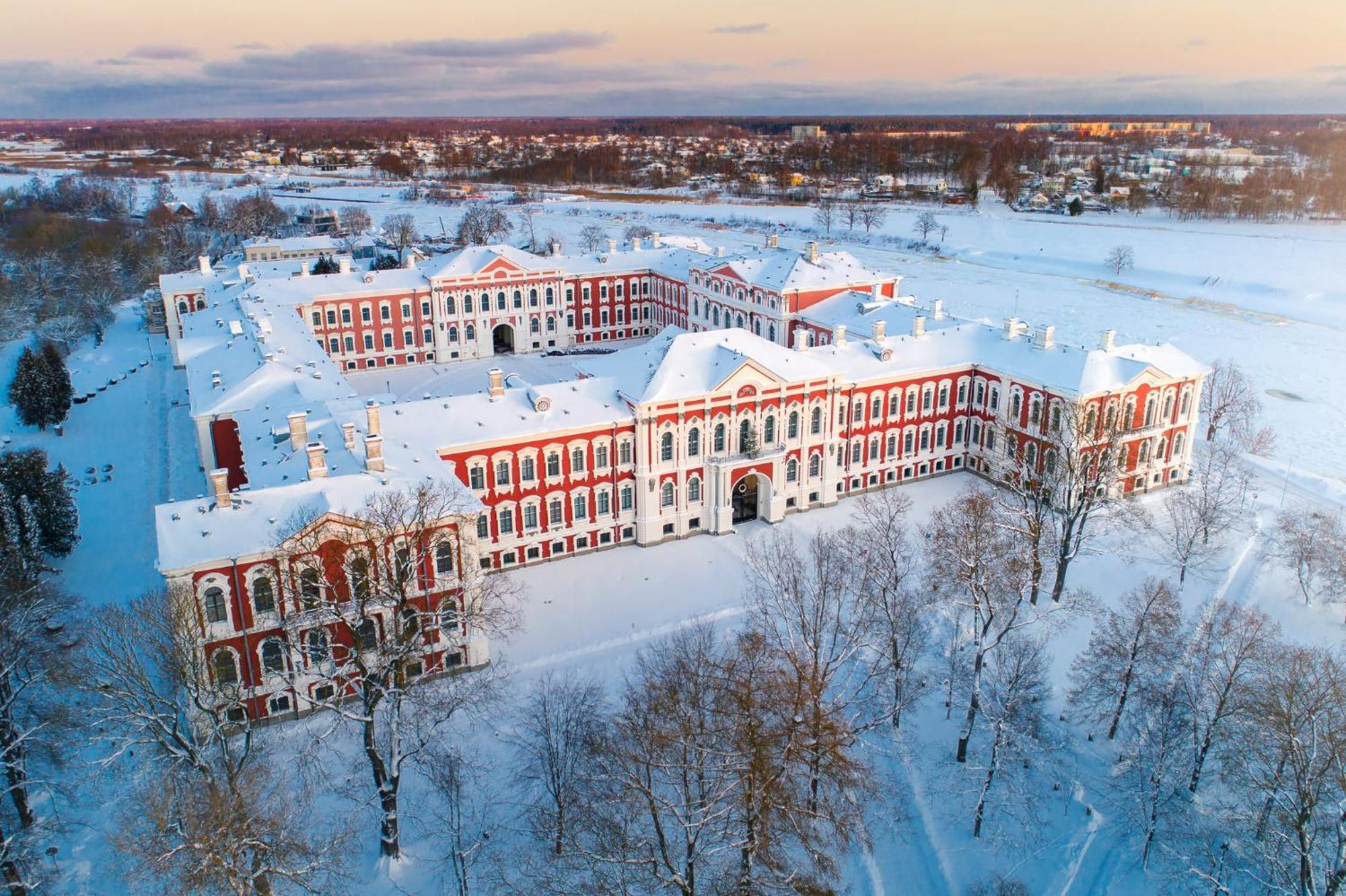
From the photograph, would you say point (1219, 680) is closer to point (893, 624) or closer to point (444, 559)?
point (893, 624)

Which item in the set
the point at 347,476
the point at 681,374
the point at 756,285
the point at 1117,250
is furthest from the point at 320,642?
the point at 1117,250

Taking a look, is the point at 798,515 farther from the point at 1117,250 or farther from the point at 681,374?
the point at 1117,250

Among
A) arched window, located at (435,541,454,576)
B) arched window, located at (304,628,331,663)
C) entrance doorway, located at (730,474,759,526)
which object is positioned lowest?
entrance doorway, located at (730,474,759,526)

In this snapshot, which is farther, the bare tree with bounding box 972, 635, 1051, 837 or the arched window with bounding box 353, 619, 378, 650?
the arched window with bounding box 353, 619, 378, 650

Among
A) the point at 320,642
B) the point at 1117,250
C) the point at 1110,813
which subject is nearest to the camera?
the point at 1110,813

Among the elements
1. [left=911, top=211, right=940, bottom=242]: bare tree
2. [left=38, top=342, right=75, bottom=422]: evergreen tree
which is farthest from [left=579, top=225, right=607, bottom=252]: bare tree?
[left=38, top=342, right=75, bottom=422]: evergreen tree

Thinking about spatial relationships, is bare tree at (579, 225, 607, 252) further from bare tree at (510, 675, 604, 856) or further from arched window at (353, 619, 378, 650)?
bare tree at (510, 675, 604, 856)

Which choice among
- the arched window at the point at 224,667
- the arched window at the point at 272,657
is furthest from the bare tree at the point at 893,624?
the arched window at the point at 224,667

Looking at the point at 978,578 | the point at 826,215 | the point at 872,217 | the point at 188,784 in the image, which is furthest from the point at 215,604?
the point at 826,215
